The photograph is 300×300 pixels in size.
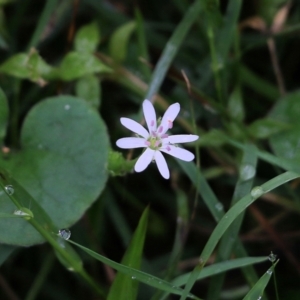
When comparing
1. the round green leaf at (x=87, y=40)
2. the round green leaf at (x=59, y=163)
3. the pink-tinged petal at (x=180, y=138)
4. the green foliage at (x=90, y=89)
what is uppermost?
the round green leaf at (x=87, y=40)

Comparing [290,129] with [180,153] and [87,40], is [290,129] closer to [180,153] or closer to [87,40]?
[180,153]

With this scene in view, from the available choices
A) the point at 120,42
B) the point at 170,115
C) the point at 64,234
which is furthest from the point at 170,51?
the point at 64,234

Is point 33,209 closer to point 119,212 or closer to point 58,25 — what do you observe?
point 119,212

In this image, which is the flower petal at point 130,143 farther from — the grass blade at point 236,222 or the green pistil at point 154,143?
the grass blade at point 236,222

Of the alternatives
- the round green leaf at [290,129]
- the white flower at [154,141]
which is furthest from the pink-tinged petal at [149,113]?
the round green leaf at [290,129]

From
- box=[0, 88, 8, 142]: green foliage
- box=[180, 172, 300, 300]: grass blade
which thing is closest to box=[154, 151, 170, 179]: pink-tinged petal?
box=[180, 172, 300, 300]: grass blade

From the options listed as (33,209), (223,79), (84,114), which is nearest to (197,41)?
(223,79)
